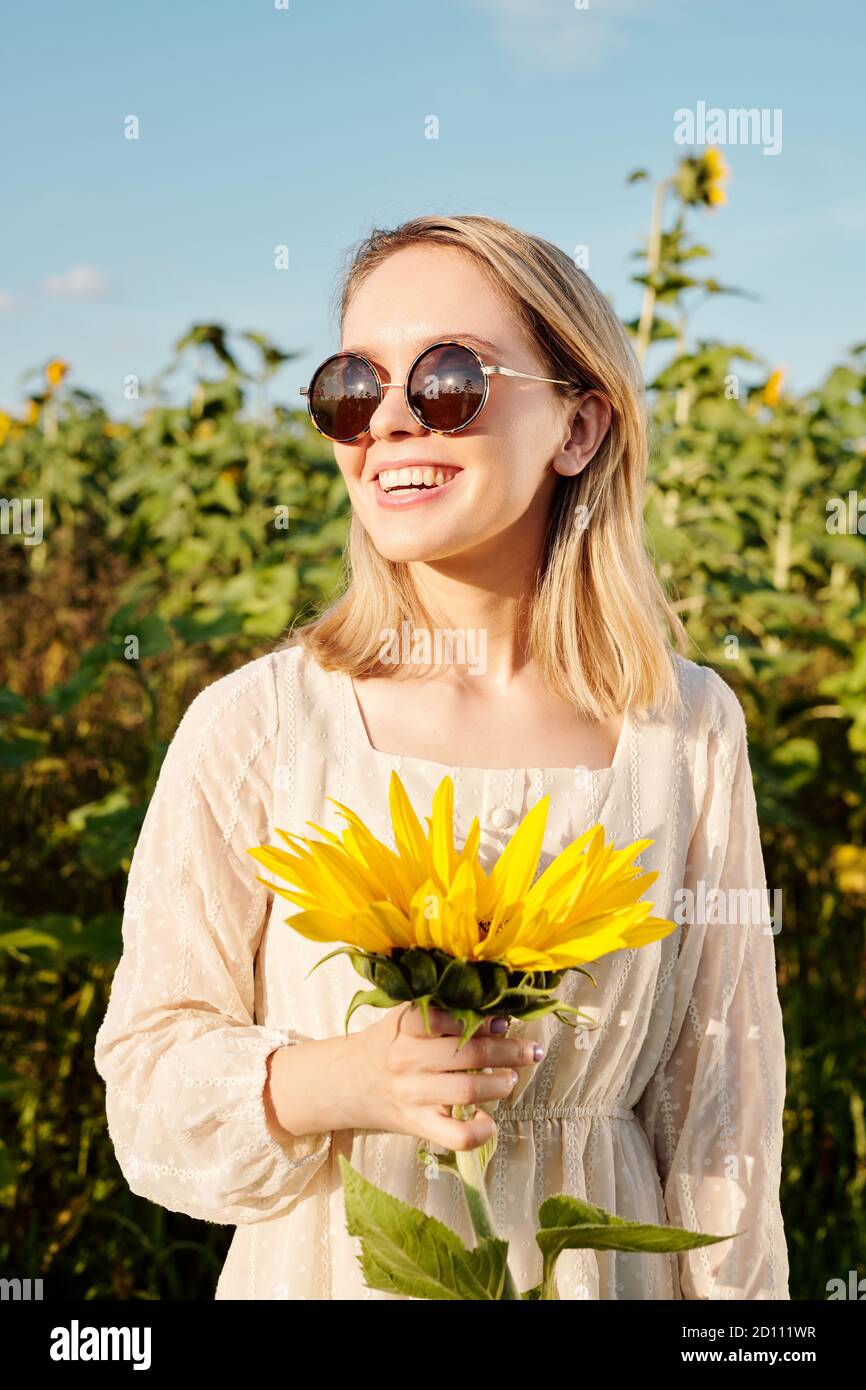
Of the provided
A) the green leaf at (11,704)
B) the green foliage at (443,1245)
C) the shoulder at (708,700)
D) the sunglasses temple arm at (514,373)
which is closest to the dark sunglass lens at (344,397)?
the sunglasses temple arm at (514,373)

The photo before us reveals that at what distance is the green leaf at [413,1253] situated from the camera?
919 millimetres

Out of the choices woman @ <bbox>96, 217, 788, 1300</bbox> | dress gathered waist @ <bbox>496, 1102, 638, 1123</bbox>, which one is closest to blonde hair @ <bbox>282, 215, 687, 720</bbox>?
woman @ <bbox>96, 217, 788, 1300</bbox>

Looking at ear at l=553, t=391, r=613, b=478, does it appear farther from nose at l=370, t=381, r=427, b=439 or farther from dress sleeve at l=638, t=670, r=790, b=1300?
dress sleeve at l=638, t=670, r=790, b=1300

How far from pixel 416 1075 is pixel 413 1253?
121mm

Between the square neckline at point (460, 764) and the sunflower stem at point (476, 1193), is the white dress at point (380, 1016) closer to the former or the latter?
the square neckline at point (460, 764)

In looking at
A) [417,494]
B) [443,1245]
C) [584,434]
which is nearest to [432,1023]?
[443,1245]

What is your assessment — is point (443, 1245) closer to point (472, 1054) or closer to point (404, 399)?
point (472, 1054)

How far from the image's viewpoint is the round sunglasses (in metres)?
1.29

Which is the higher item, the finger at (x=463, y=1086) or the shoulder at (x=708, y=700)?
the shoulder at (x=708, y=700)

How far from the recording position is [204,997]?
134cm

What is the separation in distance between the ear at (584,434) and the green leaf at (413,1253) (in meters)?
0.84

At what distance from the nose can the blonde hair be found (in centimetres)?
19

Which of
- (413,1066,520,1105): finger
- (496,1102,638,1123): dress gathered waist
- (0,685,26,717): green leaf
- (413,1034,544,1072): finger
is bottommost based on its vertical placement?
(496,1102,638,1123): dress gathered waist

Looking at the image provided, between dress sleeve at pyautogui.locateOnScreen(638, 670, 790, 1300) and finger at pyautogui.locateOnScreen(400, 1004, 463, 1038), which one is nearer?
finger at pyautogui.locateOnScreen(400, 1004, 463, 1038)
